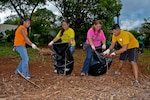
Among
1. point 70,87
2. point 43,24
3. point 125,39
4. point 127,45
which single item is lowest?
point 70,87

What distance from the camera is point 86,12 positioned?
23359 mm

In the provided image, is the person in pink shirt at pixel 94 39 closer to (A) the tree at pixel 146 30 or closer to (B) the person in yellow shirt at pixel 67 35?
(B) the person in yellow shirt at pixel 67 35

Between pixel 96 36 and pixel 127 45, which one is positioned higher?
pixel 96 36

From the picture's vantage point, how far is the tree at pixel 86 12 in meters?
23.0

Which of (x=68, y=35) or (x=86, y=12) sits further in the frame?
(x=86, y=12)

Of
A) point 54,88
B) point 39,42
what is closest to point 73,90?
point 54,88

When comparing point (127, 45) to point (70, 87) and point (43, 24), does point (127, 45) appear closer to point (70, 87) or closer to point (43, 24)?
point (70, 87)

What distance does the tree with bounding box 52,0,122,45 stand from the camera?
75.5ft

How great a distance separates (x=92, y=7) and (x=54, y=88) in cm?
1714

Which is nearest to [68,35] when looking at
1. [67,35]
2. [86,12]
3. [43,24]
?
[67,35]

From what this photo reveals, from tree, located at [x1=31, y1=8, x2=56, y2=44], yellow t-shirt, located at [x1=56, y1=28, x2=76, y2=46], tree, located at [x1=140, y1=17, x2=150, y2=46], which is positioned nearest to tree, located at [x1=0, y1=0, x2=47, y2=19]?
tree, located at [x1=31, y1=8, x2=56, y2=44]

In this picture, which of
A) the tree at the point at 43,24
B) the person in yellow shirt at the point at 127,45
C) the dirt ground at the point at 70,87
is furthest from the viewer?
the tree at the point at 43,24

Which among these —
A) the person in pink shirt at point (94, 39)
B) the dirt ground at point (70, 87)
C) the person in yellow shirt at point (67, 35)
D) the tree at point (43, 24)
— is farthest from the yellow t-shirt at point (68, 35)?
the tree at point (43, 24)

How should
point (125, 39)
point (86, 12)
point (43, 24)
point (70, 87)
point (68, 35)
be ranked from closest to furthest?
point (70, 87)
point (125, 39)
point (68, 35)
point (86, 12)
point (43, 24)
